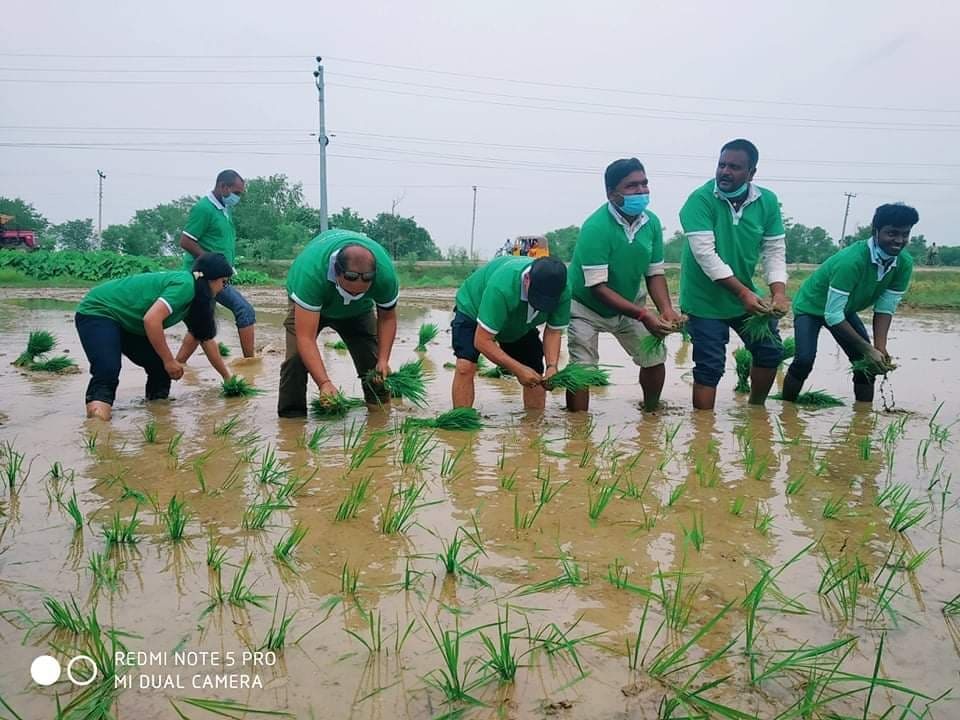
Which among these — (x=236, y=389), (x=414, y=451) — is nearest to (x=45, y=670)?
(x=414, y=451)

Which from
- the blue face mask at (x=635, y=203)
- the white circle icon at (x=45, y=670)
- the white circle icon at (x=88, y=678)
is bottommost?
the white circle icon at (x=45, y=670)

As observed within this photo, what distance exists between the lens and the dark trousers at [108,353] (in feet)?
15.4

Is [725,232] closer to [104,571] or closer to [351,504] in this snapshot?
[351,504]

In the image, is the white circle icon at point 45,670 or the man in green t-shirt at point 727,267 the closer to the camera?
the white circle icon at point 45,670

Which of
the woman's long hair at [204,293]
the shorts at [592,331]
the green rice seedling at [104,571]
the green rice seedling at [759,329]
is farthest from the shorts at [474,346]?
the green rice seedling at [104,571]

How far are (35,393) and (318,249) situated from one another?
2543 millimetres

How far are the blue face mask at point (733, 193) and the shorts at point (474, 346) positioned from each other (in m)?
1.49

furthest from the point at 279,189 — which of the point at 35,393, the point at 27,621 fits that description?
the point at 27,621

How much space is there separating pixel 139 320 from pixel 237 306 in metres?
2.06

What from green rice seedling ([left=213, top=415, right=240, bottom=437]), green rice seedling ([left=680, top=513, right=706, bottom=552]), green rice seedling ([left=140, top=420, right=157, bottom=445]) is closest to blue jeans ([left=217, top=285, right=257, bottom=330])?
green rice seedling ([left=213, top=415, right=240, bottom=437])

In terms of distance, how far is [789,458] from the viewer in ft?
11.9

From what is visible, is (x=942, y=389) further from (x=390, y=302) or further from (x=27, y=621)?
(x=27, y=621)

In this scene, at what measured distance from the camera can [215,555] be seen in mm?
2268

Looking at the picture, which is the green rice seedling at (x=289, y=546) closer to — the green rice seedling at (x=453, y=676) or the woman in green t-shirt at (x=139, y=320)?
the green rice seedling at (x=453, y=676)
